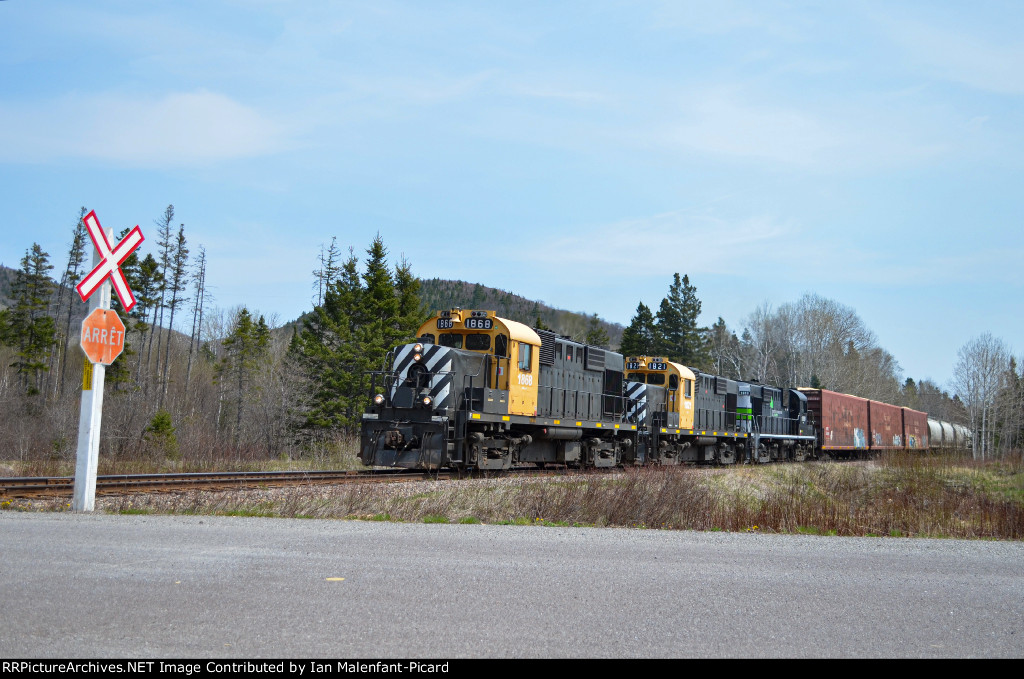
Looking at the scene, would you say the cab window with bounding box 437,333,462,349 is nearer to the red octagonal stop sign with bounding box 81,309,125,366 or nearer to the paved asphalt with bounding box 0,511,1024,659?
the red octagonal stop sign with bounding box 81,309,125,366

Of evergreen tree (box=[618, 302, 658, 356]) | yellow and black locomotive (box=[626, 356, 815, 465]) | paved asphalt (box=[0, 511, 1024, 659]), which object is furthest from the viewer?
evergreen tree (box=[618, 302, 658, 356])

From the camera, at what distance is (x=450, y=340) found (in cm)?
2062

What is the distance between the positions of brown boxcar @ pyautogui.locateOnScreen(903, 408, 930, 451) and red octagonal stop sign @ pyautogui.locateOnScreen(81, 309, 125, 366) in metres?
51.1

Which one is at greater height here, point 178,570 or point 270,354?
point 270,354

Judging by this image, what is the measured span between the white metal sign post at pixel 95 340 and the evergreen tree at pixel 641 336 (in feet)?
Answer: 219

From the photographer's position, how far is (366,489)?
14133 millimetres

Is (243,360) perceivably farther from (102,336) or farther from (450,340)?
(102,336)

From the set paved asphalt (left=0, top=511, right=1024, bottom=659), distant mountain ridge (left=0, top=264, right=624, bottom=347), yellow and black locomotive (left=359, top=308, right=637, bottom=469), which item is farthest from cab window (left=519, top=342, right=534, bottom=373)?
distant mountain ridge (left=0, top=264, right=624, bottom=347)

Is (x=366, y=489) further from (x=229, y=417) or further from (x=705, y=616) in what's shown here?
(x=229, y=417)

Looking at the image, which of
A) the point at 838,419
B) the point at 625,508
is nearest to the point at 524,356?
the point at 625,508

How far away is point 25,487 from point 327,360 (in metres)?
29.4

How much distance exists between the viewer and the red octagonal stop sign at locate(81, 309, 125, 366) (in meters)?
11.7

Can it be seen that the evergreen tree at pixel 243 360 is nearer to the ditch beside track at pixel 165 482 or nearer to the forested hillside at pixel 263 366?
the forested hillside at pixel 263 366

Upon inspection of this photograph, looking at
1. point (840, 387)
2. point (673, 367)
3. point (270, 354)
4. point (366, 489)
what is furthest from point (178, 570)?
point (840, 387)
